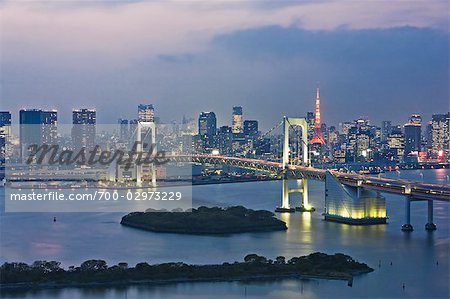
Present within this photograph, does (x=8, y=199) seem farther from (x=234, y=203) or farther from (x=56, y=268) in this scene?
(x=56, y=268)

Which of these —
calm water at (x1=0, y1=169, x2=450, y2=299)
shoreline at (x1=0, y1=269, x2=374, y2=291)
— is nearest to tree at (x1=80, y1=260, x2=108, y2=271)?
shoreline at (x1=0, y1=269, x2=374, y2=291)

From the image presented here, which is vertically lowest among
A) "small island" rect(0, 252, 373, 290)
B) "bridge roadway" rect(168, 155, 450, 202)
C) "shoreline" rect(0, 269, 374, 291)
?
"shoreline" rect(0, 269, 374, 291)

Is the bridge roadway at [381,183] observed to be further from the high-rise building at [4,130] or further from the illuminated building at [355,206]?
the high-rise building at [4,130]

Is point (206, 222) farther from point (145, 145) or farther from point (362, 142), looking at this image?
point (362, 142)

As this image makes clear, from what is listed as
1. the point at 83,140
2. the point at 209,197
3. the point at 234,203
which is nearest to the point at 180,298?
the point at 234,203

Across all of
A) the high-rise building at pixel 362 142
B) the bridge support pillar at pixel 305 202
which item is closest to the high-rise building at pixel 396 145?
the high-rise building at pixel 362 142

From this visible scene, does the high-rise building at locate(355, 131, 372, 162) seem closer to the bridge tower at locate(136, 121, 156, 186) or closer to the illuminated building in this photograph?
the bridge tower at locate(136, 121, 156, 186)
